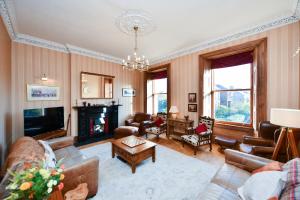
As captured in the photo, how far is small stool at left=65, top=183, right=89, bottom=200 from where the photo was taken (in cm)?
A: 152

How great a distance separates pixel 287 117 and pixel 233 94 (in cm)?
220

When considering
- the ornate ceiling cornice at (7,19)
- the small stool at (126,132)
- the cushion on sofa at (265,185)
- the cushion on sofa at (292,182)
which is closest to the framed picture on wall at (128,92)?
the small stool at (126,132)

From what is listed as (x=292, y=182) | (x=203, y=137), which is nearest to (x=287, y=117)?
(x=292, y=182)

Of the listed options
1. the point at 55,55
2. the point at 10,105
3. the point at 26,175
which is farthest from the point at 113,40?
the point at 26,175

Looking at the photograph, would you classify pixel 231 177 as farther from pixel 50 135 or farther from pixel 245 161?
pixel 50 135

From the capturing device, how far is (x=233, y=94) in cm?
405

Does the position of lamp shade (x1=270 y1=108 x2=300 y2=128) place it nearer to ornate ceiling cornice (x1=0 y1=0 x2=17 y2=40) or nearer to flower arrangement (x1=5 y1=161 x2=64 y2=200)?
flower arrangement (x1=5 y1=161 x2=64 y2=200)

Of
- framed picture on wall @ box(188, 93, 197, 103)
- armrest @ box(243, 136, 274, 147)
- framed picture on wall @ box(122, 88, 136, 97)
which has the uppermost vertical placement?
framed picture on wall @ box(122, 88, 136, 97)

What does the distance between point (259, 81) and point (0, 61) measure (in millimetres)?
5597

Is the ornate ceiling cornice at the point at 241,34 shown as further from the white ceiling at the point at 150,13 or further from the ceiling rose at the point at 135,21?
the ceiling rose at the point at 135,21

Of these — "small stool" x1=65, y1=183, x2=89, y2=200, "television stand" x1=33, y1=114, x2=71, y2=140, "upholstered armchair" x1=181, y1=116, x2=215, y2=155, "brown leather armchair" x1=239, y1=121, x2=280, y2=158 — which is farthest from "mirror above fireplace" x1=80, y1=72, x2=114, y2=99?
"brown leather armchair" x1=239, y1=121, x2=280, y2=158

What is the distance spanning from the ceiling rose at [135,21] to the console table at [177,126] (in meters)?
3.00

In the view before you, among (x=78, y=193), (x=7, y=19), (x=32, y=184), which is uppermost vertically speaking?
(x=7, y=19)

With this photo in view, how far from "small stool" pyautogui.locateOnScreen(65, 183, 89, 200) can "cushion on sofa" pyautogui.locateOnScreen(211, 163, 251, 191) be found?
163 centimetres
